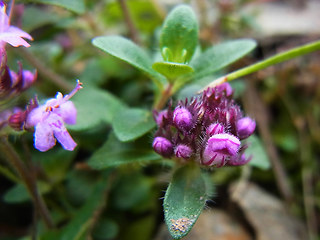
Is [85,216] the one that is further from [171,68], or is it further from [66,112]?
[171,68]

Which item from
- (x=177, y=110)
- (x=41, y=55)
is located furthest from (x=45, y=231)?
(x=41, y=55)

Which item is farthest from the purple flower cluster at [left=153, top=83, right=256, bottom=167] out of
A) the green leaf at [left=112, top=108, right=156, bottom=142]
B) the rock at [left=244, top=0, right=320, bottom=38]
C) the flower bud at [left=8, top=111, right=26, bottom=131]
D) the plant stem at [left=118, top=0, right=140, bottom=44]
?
the rock at [left=244, top=0, right=320, bottom=38]

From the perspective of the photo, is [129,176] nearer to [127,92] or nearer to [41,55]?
[127,92]

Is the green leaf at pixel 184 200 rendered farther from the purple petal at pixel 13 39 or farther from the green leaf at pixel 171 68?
the purple petal at pixel 13 39

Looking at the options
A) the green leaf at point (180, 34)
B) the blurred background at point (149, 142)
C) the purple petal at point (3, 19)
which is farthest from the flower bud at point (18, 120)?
the green leaf at point (180, 34)

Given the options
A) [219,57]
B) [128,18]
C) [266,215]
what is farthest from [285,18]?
[219,57]

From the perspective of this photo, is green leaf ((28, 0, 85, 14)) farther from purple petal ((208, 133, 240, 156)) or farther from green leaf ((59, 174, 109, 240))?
purple petal ((208, 133, 240, 156))
